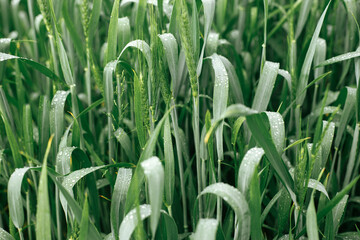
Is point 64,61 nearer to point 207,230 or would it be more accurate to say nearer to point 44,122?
point 44,122

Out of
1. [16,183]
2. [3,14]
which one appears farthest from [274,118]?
[3,14]

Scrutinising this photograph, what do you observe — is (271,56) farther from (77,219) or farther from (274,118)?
(77,219)

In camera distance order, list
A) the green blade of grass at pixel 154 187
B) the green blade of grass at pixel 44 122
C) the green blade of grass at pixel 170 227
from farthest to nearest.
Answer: the green blade of grass at pixel 44 122
the green blade of grass at pixel 170 227
the green blade of grass at pixel 154 187

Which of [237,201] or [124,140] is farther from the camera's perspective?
[124,140]

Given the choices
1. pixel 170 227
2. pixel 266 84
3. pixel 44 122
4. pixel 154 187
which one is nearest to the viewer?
pixel 154 187

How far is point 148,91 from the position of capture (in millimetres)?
849

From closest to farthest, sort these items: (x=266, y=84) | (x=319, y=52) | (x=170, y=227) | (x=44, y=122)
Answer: (x=170, y=227) → (x=266, y=84) → (x=44, y=122) → (x=319, y=52)

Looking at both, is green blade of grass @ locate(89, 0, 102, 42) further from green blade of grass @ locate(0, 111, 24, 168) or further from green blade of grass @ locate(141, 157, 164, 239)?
green blade of grass @ locate(141, 157, 164, 239)

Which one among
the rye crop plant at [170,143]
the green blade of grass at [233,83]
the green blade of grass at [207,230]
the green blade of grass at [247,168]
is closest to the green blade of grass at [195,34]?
the rye crop plant at [170,143]

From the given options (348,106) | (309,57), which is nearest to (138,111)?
(309,57)

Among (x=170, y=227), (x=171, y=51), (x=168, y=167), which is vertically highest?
(x=171, y=51)

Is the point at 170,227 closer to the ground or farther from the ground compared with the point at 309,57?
closer to the ground

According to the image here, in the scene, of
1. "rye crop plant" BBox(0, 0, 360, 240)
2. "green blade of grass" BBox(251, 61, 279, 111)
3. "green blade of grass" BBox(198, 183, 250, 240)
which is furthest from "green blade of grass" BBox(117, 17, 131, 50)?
"green blade of grass" BBox(198, 183, 250, 240)

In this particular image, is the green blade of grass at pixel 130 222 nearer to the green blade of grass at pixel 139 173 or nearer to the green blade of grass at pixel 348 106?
the green blade of grass at pixel 139 173
